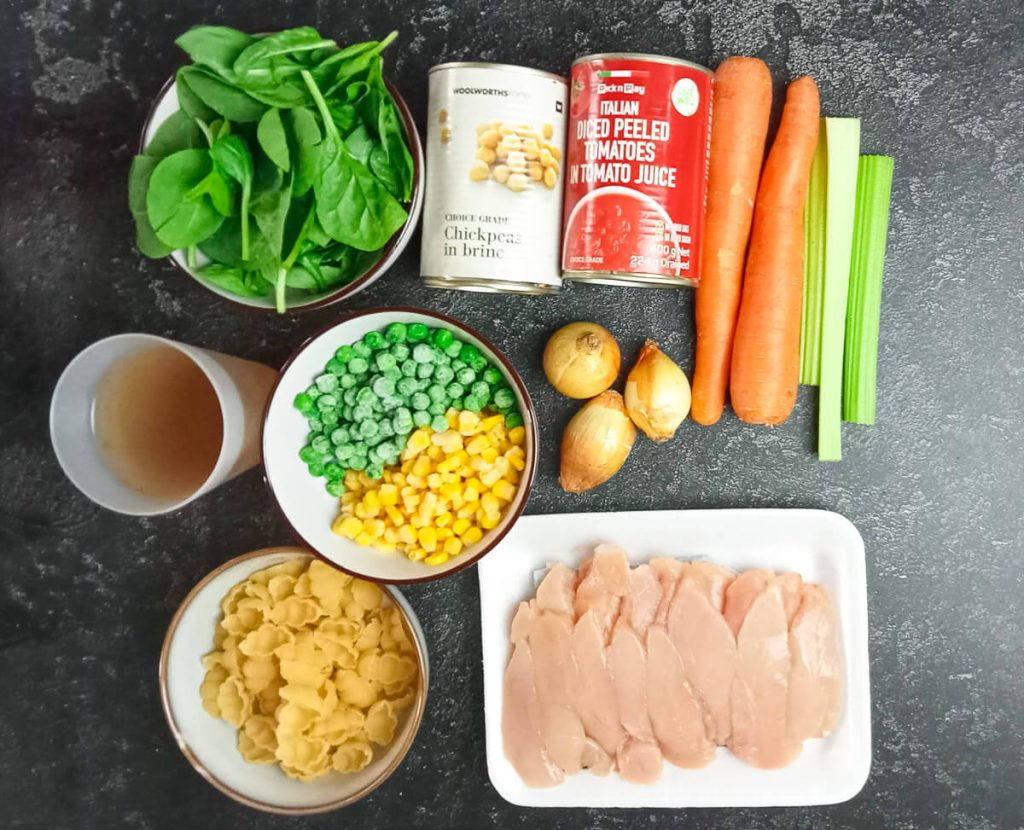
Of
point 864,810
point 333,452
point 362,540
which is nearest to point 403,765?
point 362,540

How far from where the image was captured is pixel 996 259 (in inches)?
46.1

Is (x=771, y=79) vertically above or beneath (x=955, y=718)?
above

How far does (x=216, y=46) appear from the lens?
2.75ft

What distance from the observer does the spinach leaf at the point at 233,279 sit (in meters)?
0.91

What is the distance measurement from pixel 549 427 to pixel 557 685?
1.26 feet

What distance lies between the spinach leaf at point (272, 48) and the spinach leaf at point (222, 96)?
3 centimetres

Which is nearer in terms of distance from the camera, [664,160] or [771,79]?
[664,160]

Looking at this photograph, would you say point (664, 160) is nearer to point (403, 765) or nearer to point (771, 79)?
point (771, 79)

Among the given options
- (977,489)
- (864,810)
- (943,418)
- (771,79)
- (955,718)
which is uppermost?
(771,79)

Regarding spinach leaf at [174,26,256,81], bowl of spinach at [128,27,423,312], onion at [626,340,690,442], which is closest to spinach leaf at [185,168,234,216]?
bowl of spinach at [128,27,423,312]

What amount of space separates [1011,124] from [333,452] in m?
1.13

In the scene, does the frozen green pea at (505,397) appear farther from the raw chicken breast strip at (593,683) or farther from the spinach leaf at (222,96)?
the spinach leaf at (222,96)

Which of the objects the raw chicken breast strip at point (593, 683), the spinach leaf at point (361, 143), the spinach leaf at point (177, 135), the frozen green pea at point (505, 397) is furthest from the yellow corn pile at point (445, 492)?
the spinach leaf at point (177, 135)

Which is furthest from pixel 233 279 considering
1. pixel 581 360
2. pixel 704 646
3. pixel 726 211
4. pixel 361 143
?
pixel 704 646
